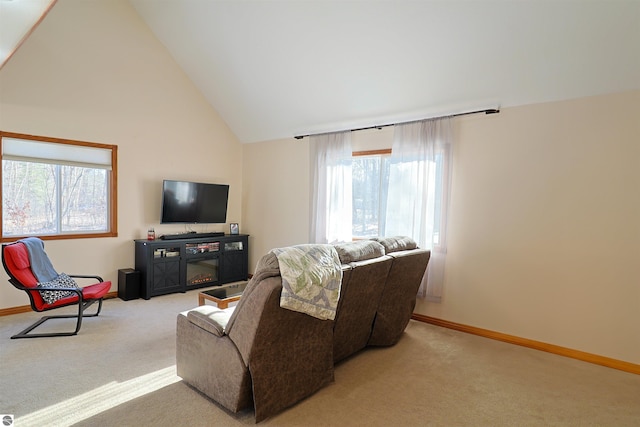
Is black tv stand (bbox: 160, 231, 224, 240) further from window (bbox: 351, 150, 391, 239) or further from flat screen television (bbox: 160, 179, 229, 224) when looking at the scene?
window (bbox: 351, 150, 391, 239)

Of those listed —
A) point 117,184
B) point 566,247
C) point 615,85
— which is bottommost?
point 566,247

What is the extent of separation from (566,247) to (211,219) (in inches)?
191

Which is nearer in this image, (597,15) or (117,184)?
(597,15)

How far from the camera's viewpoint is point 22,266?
362 cm

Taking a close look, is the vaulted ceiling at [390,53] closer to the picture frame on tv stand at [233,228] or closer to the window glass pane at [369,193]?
the window glass pane at [369,193]

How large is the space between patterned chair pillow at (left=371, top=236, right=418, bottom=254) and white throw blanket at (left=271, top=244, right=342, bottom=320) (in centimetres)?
94

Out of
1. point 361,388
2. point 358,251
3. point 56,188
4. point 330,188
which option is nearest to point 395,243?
point 358,251

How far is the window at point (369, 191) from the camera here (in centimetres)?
474

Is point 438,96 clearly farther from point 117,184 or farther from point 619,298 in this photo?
point 117,184

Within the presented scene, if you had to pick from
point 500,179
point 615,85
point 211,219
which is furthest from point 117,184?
point 615,85

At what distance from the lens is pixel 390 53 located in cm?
382

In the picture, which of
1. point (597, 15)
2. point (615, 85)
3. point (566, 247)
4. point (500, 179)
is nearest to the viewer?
point (597, 15)

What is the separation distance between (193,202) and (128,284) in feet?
4.96

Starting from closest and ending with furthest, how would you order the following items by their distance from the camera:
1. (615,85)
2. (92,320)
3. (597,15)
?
(597,15), (615,85), (92,320)
